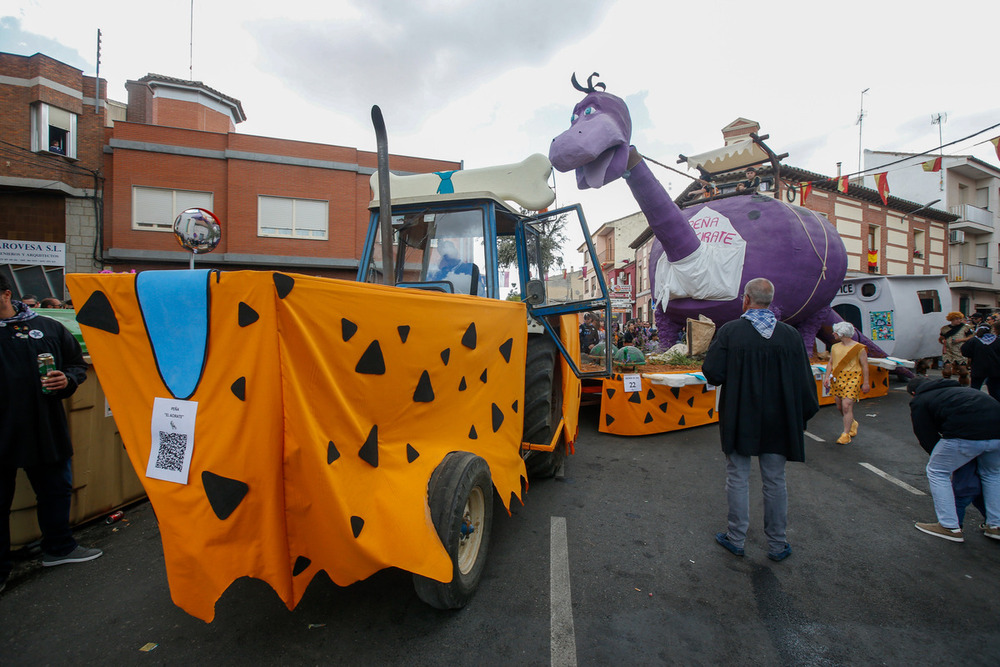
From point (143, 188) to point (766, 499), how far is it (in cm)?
1841

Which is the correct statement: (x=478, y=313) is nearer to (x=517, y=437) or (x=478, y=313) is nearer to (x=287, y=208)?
(x=517, y=437)

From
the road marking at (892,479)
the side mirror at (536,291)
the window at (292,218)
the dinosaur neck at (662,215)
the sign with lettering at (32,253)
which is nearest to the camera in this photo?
the side mirror at (536,291)

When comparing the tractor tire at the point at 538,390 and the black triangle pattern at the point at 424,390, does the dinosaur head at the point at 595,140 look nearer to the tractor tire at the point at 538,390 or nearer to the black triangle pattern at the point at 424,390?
the tractor tire at the point at 538,390

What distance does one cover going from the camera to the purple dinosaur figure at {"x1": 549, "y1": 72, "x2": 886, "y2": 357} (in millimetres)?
6211

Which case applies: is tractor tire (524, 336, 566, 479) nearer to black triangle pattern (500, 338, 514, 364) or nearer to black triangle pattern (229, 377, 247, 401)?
black triangle pattern (500, 338, 514, 364)

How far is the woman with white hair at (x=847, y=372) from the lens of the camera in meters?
6.18

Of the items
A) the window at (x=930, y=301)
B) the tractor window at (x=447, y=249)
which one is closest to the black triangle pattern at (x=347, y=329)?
the tractor window at (x=447, y=249)

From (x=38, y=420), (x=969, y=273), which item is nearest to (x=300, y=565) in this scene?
(x=38, y=420)

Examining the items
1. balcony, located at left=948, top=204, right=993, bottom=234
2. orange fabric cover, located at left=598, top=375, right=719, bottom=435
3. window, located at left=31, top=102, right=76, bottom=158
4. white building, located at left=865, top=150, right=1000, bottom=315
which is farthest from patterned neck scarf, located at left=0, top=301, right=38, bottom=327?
balcony, located at left=948, top=204, right=993, bottom=234

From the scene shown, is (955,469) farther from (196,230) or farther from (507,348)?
(196,230)

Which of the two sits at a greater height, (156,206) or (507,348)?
(156,206)

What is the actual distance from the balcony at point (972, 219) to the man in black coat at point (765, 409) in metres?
33.7

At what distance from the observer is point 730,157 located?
28.6ft

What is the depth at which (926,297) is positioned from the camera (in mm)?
12367
